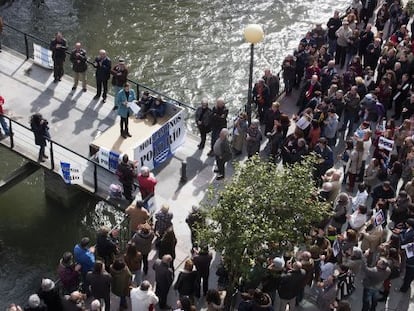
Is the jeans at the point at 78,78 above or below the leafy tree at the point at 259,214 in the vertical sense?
below

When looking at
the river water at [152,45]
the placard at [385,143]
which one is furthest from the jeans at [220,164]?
the placard at [385,143]

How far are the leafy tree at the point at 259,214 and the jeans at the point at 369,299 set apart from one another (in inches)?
91.0

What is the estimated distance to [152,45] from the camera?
30.0m

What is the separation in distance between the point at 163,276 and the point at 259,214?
9.03 ft

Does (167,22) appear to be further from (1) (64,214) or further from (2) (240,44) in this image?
(1) (64,214)

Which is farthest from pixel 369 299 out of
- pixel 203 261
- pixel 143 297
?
pixel 143 297

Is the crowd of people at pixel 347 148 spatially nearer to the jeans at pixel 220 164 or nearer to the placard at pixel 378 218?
the placard at pixel 378 218

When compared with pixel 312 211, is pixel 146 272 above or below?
below

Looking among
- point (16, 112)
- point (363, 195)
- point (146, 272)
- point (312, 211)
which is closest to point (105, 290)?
point (146, 272)

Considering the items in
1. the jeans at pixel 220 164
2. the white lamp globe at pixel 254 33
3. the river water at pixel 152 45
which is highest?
the white lamp globe at pixel 254 33

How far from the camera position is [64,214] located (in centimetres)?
2225

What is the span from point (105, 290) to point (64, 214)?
7.75 metres

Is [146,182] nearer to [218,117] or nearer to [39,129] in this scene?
[39,129]

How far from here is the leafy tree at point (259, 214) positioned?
1340 centimetres
